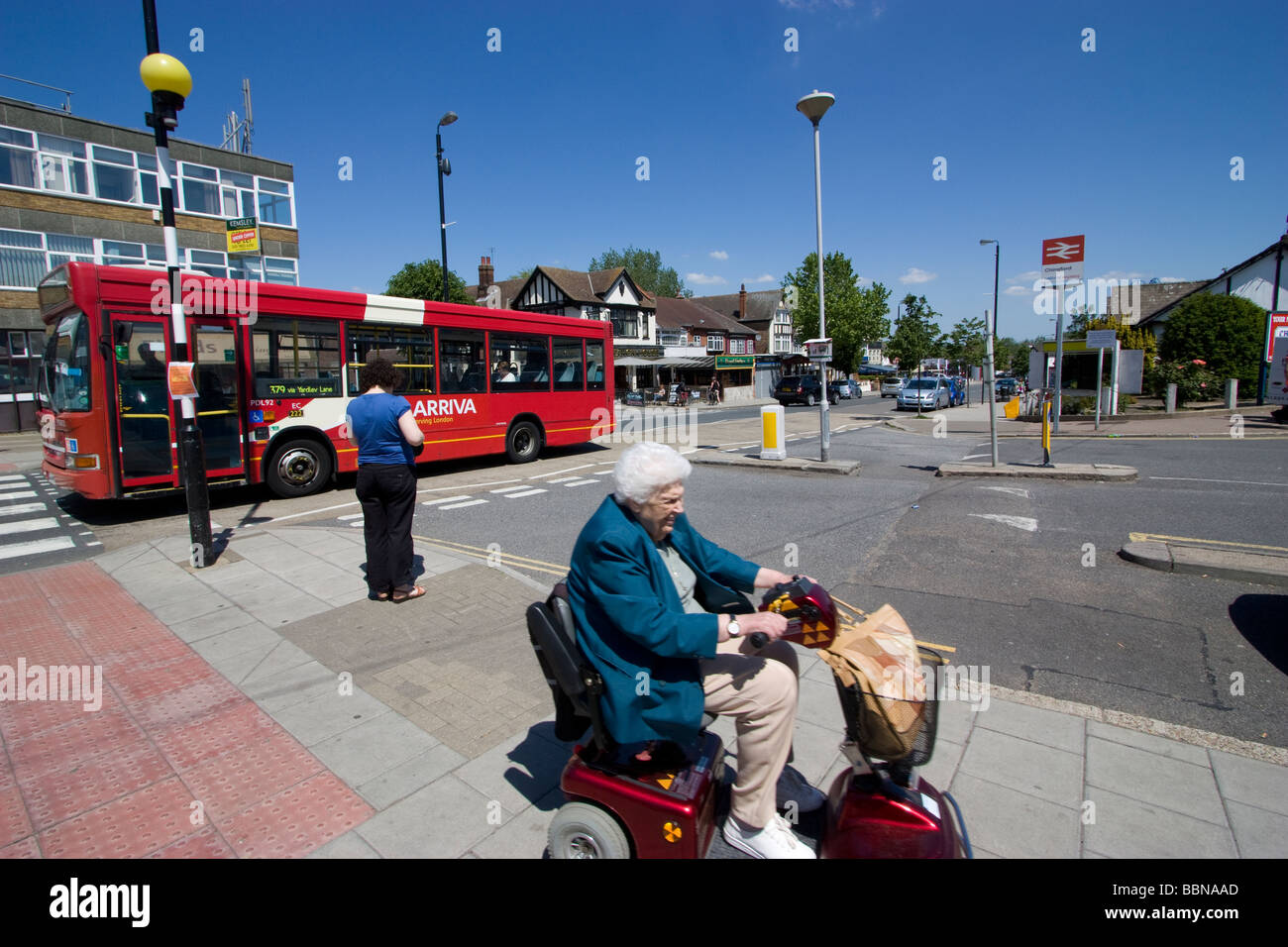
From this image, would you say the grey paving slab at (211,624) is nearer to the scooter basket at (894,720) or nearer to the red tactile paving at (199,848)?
the red tactile paving at (199,848)

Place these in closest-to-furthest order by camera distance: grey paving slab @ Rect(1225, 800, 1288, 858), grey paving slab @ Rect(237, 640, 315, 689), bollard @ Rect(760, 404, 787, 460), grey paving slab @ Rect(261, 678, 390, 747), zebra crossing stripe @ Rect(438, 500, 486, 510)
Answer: grey paving slab @ Rect(1225, 800, 1288, 858) < grey paving slab @ Rect(261, 678, 390, 747) < grey paving slab @ Rect(237, 640, 315, 689) < zebra crossing stripe @ Rect(438, 500, 486, 510) < bollard @ Rect(760, 404, 787, 460)

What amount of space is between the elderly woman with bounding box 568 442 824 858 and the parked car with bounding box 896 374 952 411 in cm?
3364

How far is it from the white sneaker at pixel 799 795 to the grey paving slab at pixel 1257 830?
1606 mm

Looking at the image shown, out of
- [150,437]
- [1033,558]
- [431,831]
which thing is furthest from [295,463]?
[1033,558]

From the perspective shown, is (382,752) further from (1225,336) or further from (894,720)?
(1225,336)

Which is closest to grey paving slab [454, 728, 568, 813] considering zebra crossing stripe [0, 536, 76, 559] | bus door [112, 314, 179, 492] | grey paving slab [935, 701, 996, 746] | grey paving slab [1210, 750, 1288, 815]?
grey paving slab [935, 701, 996, 746]

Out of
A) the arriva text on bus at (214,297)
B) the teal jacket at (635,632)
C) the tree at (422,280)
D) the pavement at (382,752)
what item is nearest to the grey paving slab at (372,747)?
the pavement at (382,752)

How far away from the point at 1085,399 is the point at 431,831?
28105 mm

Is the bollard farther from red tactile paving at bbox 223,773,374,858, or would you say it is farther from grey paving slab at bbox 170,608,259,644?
red tactile paving at bbox 223,773,374,858

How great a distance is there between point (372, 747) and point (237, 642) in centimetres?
199

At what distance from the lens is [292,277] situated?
30.9 m

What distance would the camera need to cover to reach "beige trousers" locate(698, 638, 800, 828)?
7.80 ft
